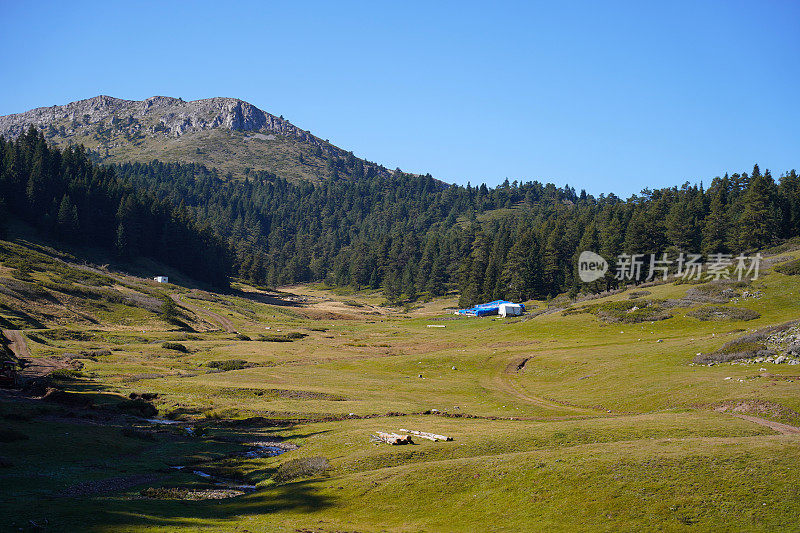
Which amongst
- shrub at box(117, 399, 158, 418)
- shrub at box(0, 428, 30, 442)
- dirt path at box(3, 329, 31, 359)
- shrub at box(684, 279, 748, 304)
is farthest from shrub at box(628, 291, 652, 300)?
shrub at box(0, 428, 30, 442)

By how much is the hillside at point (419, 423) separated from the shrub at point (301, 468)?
128 millimetres

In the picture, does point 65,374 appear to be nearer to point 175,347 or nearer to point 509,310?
point 175,347

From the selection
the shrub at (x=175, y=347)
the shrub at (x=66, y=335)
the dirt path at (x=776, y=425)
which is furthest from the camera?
the shrub at (x=175, y=347)

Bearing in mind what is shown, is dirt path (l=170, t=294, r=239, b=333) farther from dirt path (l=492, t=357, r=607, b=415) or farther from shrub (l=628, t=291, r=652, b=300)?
shrub (l=628, t=291, r=652, b=300)

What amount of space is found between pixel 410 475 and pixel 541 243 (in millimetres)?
148147

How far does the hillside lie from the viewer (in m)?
22.1

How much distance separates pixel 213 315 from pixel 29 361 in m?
68.9

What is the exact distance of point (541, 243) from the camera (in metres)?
168

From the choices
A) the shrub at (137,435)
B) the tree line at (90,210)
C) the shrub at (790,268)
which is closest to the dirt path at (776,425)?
the shrub at (137,435)

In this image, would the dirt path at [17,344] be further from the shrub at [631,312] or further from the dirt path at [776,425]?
the shrub at [631,312]

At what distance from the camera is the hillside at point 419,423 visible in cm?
2209

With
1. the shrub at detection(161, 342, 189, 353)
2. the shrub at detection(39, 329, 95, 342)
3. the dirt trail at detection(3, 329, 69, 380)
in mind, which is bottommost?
the shrub at detection(161, 342, 189, 353)

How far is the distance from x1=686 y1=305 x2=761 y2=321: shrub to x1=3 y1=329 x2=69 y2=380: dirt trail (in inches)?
3276

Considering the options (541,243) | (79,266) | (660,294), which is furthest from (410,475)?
(541,243)
